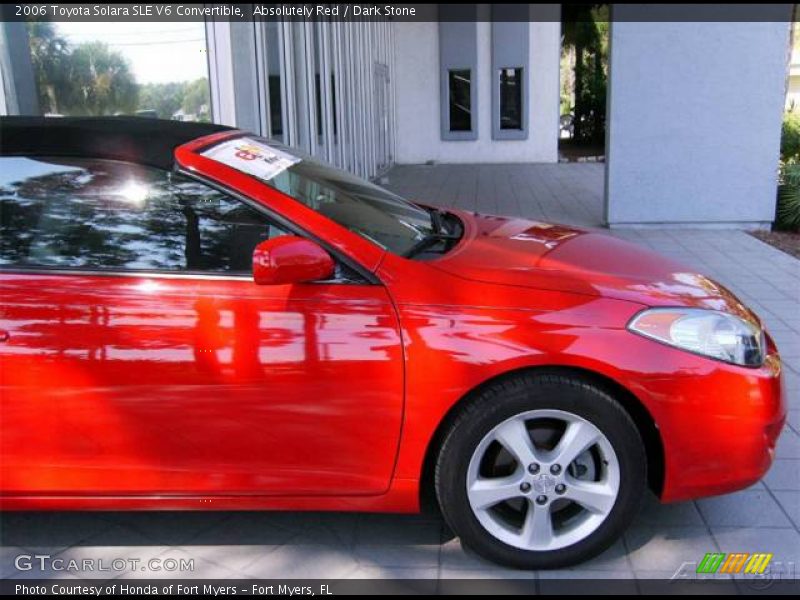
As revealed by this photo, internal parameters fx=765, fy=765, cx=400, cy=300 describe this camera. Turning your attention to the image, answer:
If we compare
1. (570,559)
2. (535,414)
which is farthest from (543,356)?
(570,559)

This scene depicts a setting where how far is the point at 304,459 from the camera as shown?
2.83m

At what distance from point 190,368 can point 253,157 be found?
984mm

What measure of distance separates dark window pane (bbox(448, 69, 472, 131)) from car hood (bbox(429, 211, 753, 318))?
Answer: 58.3 ft

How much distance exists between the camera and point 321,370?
2730mm

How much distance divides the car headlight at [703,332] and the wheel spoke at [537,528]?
758mm

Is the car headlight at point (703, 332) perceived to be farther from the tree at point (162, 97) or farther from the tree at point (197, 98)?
the tree at point (197, 98)

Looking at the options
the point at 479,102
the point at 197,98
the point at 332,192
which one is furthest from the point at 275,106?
the point at 479,102

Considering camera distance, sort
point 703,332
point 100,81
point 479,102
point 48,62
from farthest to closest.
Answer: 1. point 479,102
2. point 100,81
3. point 48,62
4. point 703,332

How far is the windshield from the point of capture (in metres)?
3.06

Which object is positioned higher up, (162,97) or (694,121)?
(162,97)

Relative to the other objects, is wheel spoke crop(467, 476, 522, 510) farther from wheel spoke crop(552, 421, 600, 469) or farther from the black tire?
wheel spoke crop(552, 421, 600, 469)

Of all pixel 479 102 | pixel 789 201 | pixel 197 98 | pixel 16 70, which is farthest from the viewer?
pixel 479 102

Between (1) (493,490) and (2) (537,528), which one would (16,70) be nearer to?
(1) (493,490)

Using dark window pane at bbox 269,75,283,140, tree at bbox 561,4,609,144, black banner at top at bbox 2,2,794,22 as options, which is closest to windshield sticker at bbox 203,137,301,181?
black banner at top at bbox 2,2,794,22
